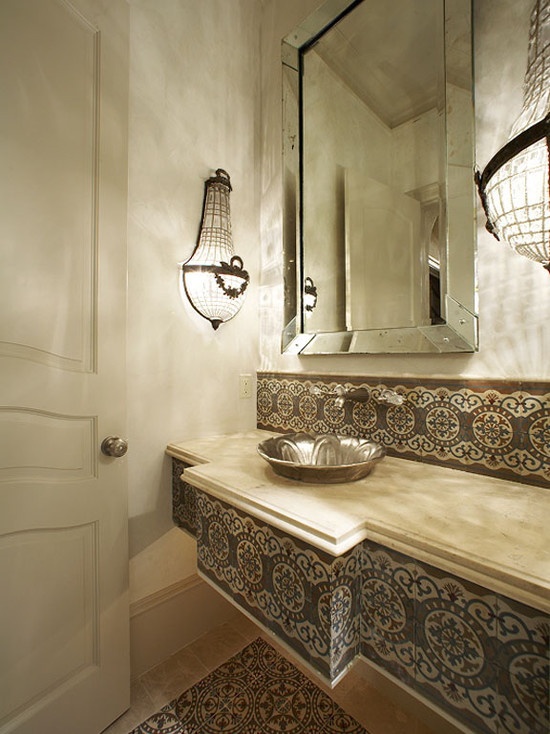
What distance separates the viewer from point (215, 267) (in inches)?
51.5

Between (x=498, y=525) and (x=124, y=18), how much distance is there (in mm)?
1792

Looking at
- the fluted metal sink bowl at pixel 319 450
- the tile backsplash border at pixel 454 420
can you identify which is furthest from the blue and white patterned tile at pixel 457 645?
the tile backsplash border at pixel 454 420

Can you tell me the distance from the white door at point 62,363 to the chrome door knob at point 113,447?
0.02 meters

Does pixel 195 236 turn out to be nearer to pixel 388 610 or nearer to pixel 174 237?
pixel 174 237

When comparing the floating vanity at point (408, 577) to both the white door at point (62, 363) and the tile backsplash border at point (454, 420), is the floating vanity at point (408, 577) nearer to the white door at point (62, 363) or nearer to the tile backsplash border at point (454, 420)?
the tile backsplash border at point (454, 420)

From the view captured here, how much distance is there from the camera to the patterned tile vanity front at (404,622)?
1.69 feet

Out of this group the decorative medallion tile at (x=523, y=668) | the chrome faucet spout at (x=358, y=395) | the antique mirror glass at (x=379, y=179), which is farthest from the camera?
the chrome faucet spout at (x=358, y=395)

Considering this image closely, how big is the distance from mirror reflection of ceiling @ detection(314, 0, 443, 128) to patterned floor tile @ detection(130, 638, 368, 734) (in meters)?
1.97

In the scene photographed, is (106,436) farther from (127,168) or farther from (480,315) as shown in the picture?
(480,315)

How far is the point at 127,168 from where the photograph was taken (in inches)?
44.9

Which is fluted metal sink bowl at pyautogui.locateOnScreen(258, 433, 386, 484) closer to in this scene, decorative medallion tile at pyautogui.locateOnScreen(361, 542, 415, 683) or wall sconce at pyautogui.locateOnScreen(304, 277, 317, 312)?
decorative medallion tile at pyautogui.locateOnScreen(361, 542, 415, 683)

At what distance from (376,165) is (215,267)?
0.68 meters

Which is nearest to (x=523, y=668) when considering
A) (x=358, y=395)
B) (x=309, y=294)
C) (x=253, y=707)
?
(x=358, y=395)

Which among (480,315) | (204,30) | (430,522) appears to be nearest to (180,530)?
(430,522)
